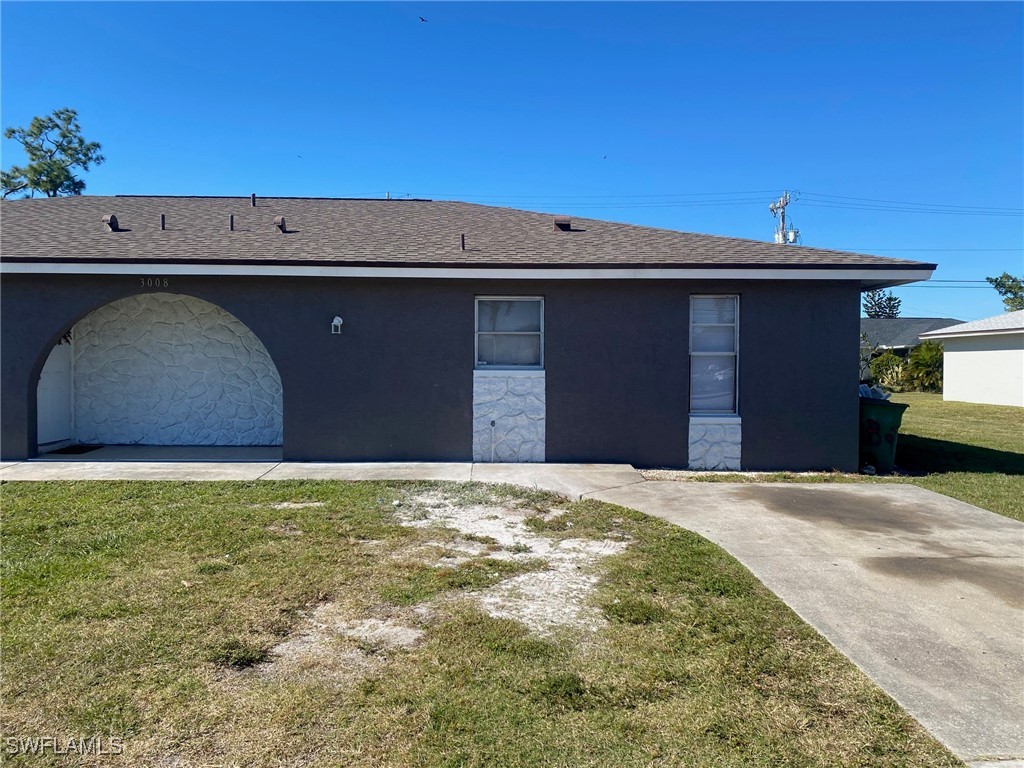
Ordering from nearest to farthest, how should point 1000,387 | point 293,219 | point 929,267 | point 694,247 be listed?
point 929,267 → point 694,247 → point 293,219 → point 1000,387

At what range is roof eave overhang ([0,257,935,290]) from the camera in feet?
28.1

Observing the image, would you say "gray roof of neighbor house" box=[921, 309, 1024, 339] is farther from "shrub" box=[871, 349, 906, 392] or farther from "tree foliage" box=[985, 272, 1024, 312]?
"tree foliage" box=[985, 272, 1024, 312]

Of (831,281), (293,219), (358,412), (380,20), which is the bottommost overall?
(358,412)

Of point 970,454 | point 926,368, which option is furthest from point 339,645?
point 926,368

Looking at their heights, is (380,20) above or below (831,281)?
above

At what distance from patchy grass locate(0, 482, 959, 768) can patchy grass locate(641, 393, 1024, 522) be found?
404 cm

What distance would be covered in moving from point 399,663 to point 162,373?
9.32 metres

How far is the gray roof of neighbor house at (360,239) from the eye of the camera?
8625 millimetres

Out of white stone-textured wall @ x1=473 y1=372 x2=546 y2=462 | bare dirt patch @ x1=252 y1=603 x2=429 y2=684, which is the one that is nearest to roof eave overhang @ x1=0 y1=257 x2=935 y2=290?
white stone-textured wall @ x1=473 y1=372 x2=546 y2=462

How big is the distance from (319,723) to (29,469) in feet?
26.2

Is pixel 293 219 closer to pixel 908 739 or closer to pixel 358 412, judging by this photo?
pixel 358 412

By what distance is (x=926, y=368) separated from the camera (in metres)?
26.5

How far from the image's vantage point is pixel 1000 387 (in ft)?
68.7

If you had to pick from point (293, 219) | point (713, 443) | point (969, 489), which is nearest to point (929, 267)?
point (969, 489)
